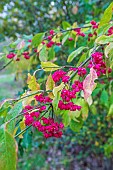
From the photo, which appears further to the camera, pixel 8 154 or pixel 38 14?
pixel 38 14

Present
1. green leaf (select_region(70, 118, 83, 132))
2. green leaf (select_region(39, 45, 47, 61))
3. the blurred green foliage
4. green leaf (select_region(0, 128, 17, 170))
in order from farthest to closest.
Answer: the blurred green foliage
green leaf (select_region(39, 45, 47, 61))
green leaf (select_region(70, 118, 83, 132))
green leaf (select_region(0, 128, 17, 170))

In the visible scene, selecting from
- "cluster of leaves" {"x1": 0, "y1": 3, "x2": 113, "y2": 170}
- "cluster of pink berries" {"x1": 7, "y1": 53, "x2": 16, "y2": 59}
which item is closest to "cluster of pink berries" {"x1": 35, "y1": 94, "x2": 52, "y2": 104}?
"cluster of leaves" {"x1": 0, "y1": 3, "x2": 113, "y2": 170}

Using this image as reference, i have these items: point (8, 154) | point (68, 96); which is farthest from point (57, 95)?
point (8, 154)

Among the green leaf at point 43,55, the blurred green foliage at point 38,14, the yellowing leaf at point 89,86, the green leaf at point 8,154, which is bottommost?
the green leaf at point 8,154

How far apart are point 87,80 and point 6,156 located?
0.22 meters

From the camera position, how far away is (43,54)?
1066mm

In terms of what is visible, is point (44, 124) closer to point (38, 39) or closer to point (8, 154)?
point (8, 154)

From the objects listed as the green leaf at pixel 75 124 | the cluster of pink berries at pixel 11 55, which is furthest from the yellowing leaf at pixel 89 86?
the cluster of pink berries at pixel 11 55

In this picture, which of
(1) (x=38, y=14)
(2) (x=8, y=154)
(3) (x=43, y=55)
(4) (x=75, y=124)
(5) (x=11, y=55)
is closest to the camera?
(2) (x=8, y=154)

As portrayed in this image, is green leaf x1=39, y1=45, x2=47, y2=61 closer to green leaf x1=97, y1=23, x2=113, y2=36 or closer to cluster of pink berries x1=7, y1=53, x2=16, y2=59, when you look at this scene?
cluster of pink berries x1=7, y1=53, x2=16, y2=59

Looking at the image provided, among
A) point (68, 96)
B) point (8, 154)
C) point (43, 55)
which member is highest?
point (43, 55)

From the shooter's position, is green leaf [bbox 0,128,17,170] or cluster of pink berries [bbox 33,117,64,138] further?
cluster of pink berries [bbox 33,117,64,138]

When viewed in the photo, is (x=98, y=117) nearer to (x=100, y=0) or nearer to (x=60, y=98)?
(x=100, y=0)

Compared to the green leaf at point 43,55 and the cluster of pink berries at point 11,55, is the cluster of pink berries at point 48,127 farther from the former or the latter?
the cluster of pink berries at point 11,55
